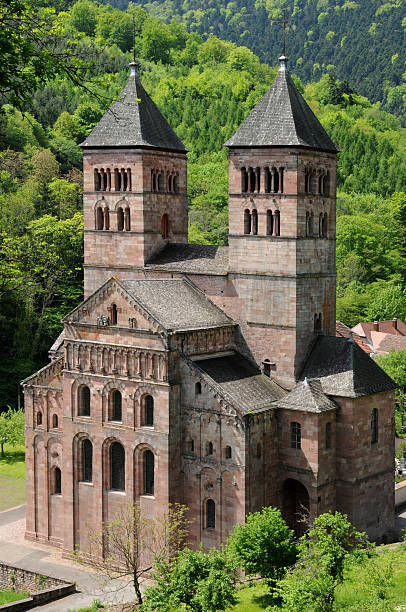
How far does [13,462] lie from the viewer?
65.6m

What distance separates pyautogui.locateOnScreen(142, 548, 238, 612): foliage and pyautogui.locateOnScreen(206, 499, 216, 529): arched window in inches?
283

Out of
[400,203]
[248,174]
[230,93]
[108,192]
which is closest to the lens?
[248,174]

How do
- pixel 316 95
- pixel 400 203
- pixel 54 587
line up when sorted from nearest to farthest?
pixel 54 587, pixel 400 203, pixel 316 95

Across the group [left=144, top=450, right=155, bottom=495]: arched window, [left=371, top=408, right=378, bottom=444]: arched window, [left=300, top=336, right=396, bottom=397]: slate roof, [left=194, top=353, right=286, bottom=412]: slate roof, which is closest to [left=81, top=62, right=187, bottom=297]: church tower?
[left=194, top=353, right=286, bottom=412]: slate roof

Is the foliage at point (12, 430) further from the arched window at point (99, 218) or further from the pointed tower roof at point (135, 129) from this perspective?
the pointed tower roof at point (135, 129)

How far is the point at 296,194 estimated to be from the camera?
45531 mm

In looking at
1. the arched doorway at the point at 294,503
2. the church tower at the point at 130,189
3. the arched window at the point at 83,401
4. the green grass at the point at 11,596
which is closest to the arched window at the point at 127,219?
the church tower at the point at 130,189

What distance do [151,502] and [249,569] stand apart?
8.65 m

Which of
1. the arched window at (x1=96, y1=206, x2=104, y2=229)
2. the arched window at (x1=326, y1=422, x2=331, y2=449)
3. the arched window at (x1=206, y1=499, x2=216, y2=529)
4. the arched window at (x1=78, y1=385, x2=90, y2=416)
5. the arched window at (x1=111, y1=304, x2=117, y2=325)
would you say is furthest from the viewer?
the arched window at (x1=96, y1=206, x2=104, y2=229)

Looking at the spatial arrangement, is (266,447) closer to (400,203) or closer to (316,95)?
(400,203)

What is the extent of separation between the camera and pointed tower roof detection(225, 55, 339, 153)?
4578 centimetres

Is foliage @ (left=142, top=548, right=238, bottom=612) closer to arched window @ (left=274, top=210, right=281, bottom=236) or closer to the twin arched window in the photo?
the twin arched window

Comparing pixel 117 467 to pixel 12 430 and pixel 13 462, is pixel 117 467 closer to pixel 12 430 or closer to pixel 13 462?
pixel 12 430

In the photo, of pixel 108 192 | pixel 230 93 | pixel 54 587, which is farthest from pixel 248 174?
pixel 230 93
